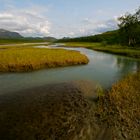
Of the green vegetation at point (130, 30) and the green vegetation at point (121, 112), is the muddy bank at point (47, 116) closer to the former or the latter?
the green vegetation at point (121, 112)

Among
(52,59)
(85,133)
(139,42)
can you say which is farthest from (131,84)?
(139,42)

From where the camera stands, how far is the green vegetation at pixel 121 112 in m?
12.0

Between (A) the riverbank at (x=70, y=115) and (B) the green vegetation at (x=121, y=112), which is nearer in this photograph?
(A) the riverbank at (x=70, y=115)

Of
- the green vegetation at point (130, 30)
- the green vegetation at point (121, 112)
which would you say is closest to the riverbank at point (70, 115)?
the green vegetation at point (121, 112)

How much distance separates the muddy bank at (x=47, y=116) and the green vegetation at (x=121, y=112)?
34.0 inches

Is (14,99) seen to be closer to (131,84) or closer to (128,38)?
(131,84)

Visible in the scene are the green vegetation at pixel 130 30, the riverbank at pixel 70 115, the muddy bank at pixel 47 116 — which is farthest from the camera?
the green vegetation at pixel 130 30

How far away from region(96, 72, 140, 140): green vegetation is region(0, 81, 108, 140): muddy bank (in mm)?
864

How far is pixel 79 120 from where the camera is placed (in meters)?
12.8

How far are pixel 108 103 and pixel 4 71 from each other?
1688 cm

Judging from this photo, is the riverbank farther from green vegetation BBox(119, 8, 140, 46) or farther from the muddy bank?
green vegetation BBox(119, 8, 140, 46)

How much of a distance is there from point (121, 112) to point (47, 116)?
4.86 m

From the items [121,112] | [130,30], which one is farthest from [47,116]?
[130,30]

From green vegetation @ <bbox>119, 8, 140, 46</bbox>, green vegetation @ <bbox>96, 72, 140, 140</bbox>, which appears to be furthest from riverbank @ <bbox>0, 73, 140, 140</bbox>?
green vegetation @ <bbox>119, 8, 140, 46</bbox>
